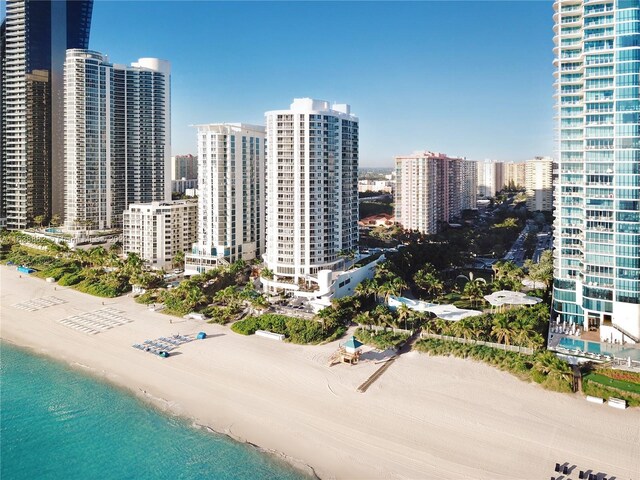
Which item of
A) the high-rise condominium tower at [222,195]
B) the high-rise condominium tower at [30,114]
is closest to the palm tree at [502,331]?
the high-rise condominium tower at [222,195]

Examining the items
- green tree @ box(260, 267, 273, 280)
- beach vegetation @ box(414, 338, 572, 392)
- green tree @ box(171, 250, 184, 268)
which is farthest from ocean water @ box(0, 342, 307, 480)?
green tree @ box(171, 250, 184, 268)

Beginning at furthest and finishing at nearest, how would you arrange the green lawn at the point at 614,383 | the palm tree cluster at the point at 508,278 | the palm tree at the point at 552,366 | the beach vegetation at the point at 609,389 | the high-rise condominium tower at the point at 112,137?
the high-rise condominium tower at the point at 112,137 < the palm tree cluster at the point at 508,278 < the palm tree at the point at 552,366 < the green lawn at the point at 614,383 < the beach vegetation at the point at 609,389

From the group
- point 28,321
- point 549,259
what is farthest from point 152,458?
point 549,259

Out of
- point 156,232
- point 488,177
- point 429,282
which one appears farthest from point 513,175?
point 156,232

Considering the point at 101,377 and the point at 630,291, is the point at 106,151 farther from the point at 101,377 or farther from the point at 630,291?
the point at 630,291

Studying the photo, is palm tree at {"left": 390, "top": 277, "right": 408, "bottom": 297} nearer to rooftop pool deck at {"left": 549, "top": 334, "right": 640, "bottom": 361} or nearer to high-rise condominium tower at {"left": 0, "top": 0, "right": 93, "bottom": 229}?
rooftop pool deck at {"left": 549, "top": 334, "right": 640, "bottom": 361}

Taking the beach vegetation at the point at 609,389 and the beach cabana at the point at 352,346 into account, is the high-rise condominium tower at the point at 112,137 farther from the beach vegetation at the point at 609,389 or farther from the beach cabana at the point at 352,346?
the beach vegetation at the point at 609,389
